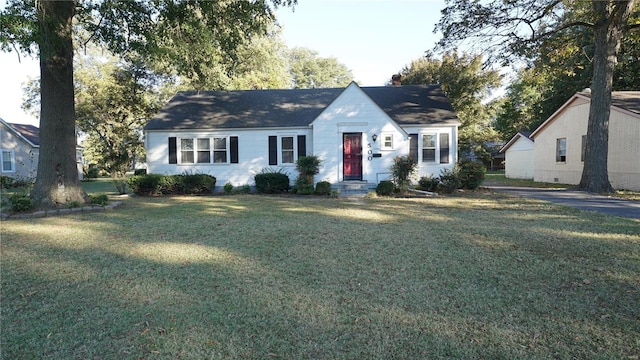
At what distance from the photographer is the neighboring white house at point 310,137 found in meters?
15.4

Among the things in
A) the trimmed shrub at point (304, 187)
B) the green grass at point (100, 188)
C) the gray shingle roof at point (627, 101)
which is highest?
the gray shingle roof at point (627, 101)

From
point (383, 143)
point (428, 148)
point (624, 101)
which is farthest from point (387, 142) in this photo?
point (624, 101)

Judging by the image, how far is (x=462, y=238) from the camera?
6.52 m

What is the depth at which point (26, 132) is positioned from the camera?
27688 mm

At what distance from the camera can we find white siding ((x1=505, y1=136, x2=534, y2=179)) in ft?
81.0

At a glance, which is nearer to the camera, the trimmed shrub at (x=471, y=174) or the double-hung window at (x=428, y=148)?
the trimmed shrub at (x=471, y=174)

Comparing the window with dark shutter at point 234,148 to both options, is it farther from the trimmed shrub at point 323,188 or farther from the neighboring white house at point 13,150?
the neighboring white house at point 13,150

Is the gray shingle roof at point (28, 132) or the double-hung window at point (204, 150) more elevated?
the gray shingle roof at point (28, 132)

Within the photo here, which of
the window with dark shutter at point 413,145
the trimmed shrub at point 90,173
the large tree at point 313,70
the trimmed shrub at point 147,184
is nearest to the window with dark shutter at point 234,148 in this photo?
the trimmed shrub at point 147,184

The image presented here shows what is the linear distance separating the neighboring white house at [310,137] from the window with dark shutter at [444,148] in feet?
0.15

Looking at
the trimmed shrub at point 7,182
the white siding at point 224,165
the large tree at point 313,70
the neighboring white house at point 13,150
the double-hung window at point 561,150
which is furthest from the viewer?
the large tree at point 313,70

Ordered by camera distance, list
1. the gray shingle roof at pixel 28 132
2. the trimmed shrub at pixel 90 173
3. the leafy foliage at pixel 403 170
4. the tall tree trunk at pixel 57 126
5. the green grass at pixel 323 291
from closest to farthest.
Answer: the green grass at pixel 323 291
the tall tree trunk at pixel 57 126
the leafy foliage at pixel 403 170
the gray shingle roof at pixel 28 132
the trimmed shrub at pixel 90 173

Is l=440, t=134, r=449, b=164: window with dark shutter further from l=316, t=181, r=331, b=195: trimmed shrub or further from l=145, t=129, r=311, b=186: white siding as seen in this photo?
l=145, t=129, r=311, b=186: white siding

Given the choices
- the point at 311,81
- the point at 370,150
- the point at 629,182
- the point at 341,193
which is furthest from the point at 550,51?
the point at 311,81
